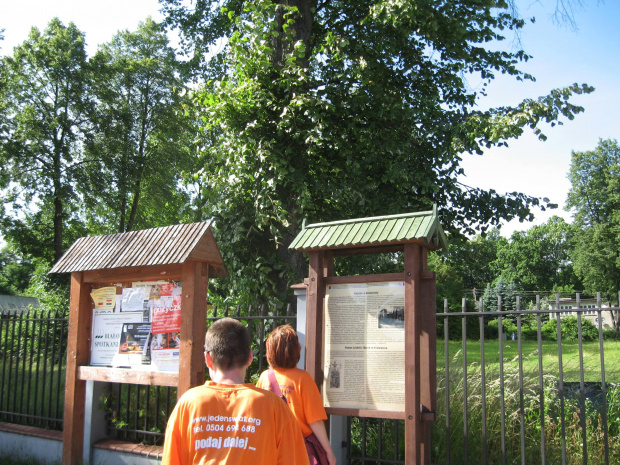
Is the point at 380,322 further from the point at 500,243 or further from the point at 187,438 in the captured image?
the point at 500,243

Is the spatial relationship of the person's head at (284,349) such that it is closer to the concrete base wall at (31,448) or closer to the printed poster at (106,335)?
the printed poster at (106,335)

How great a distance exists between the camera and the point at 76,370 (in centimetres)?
606

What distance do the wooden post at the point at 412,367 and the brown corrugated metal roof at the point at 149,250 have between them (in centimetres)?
213

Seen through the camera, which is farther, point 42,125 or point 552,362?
point 42,125

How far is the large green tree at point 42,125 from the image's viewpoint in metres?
23.5

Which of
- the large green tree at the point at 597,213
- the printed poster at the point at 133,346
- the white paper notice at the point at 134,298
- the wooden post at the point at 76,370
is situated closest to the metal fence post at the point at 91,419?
the wooden post at the point at 76,370

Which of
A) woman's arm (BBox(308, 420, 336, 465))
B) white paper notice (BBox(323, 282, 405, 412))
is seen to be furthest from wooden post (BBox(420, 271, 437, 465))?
woman's arm (BBox(308, 420, 336, 465))

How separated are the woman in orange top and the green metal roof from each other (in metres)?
1.05

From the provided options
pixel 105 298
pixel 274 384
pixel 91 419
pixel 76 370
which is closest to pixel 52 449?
pixel 91 419

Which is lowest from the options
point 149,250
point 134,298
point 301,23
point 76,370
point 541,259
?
point 76,370

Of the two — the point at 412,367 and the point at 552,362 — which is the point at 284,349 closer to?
the point at 412,367

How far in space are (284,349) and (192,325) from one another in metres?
1.71

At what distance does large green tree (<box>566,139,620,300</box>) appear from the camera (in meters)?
46.8

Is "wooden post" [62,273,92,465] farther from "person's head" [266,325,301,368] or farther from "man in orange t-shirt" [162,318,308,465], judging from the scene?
"man in orange t-shirt" [162,318,308,465]
